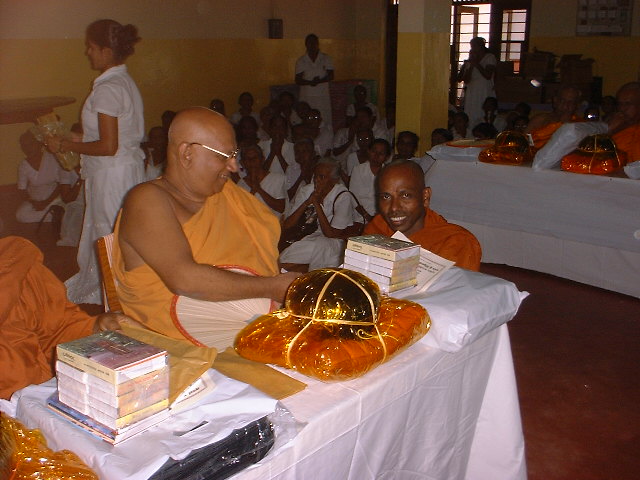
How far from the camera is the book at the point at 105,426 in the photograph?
1.31 meters

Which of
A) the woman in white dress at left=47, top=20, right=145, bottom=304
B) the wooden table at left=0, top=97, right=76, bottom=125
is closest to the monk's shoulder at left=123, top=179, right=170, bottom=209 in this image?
the woman in white dress at left=47, top=20, right=145, bottom=304

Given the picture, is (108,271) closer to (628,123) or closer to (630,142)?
(630,142)

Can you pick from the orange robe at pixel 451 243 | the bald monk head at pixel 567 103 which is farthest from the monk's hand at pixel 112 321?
the bald monk head at pixel 567 103

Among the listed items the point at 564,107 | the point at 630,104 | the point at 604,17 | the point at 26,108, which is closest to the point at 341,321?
the point at 630,104

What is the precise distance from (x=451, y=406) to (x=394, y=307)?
17.3 inches

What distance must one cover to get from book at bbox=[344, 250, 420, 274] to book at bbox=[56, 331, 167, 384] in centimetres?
85

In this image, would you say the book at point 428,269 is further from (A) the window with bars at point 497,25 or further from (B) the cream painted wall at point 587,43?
(A) the window with bars at point 497,25

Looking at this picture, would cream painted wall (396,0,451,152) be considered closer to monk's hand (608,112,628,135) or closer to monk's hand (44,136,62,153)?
monk's hand (608,112,628,135)

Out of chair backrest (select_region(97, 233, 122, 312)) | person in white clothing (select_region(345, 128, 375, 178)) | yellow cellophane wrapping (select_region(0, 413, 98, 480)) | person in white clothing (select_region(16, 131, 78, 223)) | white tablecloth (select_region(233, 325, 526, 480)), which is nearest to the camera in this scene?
yellow cellophane wrapping (select_region(0, 413, 98, 480))

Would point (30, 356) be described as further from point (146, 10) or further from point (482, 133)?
point (146, 10)

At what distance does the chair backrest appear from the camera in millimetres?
2510

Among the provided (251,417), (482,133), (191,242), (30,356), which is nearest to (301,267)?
(191,242)

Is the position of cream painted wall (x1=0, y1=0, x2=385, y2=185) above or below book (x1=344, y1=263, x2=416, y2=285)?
above

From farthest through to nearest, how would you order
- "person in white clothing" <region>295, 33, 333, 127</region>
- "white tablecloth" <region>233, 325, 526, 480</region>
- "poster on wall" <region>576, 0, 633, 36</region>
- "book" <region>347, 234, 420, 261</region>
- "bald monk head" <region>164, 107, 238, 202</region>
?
"poster on wall" <region>576, 0, 633, 36</region> → "person in white clothing" <region>295, 33, 333, 127</region> → "bald monk head" <region>164, 107, 238, 202</region> → "book" <region>347, 234, 420, 261</region> → "white tablecloth" <region>233, 325, 526, 480</region>
